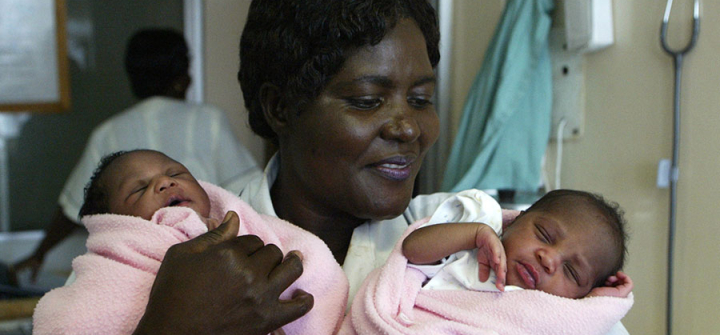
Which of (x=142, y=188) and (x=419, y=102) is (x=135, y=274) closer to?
(x=142, y=188)

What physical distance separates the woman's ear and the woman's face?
0.07 metres

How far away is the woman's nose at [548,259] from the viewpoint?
0.97 metres

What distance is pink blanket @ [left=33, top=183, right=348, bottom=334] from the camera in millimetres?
908

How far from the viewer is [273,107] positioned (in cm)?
126

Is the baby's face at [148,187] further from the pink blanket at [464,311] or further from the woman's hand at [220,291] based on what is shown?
the pink blanket at [464,311]

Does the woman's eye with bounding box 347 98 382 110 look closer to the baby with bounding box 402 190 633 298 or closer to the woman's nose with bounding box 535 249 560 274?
the baby with bounding box 402 190 633 298

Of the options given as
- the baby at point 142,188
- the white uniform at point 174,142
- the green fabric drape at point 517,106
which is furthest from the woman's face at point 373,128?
the white uniform at point 174,142

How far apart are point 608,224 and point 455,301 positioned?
0.30 m

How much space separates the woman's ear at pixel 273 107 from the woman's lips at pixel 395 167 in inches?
9.3

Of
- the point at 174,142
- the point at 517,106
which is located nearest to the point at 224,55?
the point at 174,142

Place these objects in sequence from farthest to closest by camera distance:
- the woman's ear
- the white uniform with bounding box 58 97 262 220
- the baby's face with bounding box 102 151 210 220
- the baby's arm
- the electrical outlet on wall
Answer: the white uniform with bounding box 58 97 262 220 < the electrical outlet on wall < the woman's ear < the baby's face with bounding box 102 151 210 220 < the baby's arm

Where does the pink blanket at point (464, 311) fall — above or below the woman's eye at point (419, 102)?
below

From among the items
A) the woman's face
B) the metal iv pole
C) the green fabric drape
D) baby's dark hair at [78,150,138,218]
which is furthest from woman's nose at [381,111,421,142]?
the green fabric drape

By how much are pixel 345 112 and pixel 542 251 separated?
0.41 metres
